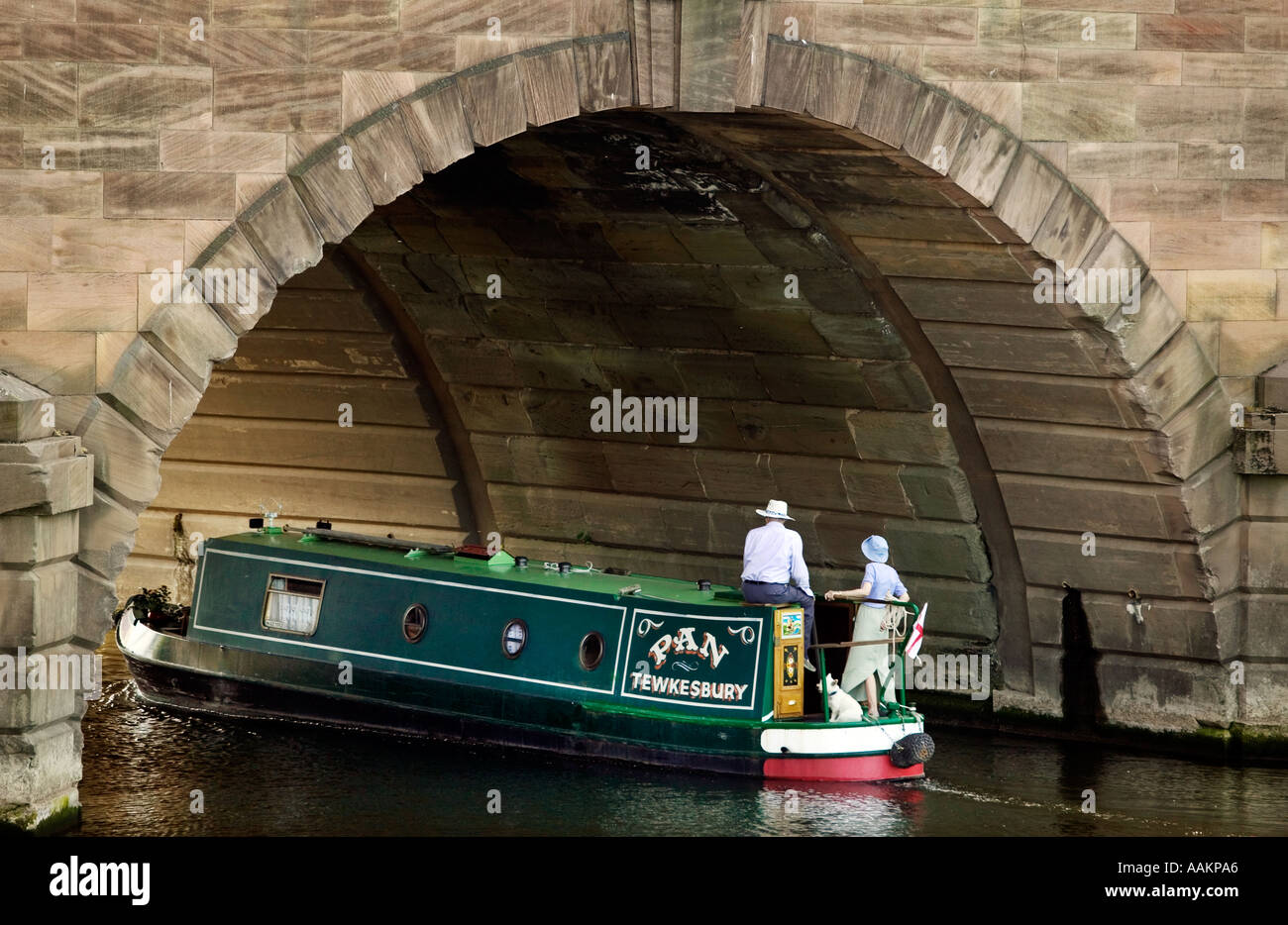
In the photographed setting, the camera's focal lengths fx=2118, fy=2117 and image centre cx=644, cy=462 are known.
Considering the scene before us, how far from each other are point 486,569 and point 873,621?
8.65 feet

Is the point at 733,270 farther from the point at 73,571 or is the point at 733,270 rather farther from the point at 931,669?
the point at 73,571

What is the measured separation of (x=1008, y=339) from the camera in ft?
41.4

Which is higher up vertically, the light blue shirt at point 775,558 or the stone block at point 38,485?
the stone block at point 38,485

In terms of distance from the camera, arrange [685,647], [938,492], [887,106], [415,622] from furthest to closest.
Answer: [938,492] → [415,622] → [685,647] → [887,106]

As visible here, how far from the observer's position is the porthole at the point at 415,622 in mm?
13242

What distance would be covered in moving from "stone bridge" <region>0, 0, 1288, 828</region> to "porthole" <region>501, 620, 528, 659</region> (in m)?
2.34

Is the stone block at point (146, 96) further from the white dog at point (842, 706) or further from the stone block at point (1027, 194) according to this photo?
the white dog at point (842, 706)

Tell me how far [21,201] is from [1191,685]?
737cm

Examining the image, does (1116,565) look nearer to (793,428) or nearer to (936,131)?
(793,428)

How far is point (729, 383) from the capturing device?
1493cm

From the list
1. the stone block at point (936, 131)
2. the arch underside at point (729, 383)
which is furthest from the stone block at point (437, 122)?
the stone block at point (936, 131)

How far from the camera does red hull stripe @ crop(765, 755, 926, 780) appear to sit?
39.1 ft

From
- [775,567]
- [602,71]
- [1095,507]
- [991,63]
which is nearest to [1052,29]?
[991,63]
